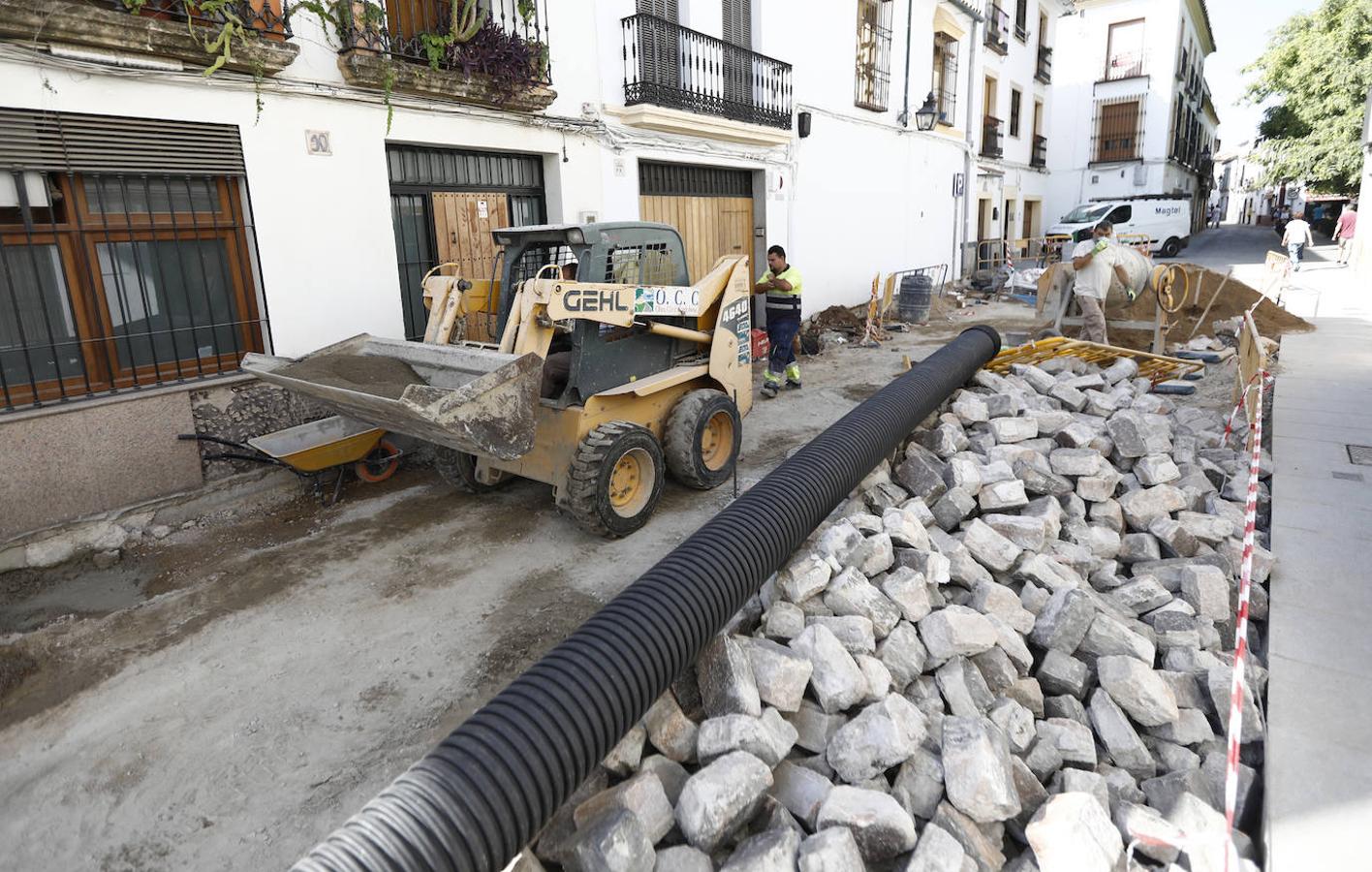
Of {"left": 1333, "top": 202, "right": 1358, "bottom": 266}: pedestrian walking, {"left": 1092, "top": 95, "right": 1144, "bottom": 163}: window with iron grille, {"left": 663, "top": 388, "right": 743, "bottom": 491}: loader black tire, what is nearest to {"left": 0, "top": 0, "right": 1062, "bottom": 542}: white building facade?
{"left": 663, "top": 388, "right": 743, "bottom": 491}: loader black tire

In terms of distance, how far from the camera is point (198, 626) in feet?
13.5

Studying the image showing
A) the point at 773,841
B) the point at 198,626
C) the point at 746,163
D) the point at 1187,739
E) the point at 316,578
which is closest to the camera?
the point at 773,841

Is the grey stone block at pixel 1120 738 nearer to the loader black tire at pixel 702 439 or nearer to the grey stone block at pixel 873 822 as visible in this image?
the grey stone block at pixel 873 822

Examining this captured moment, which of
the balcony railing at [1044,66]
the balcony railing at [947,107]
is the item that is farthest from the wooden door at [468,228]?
the balcony railing at [1044,66]

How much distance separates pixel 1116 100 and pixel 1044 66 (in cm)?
582

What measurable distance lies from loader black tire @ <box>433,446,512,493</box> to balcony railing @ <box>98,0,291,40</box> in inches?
131

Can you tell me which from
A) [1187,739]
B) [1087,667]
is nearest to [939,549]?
[1087,667]

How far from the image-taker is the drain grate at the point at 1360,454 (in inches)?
214

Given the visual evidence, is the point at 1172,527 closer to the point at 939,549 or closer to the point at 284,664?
the point at 939,549

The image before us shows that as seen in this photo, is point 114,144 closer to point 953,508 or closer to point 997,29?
point 953,508

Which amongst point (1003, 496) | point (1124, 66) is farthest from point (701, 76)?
point (1124, 66)

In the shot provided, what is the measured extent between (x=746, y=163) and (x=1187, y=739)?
31.6 ft

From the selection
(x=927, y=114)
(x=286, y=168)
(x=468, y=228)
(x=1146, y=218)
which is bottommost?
(x=468, y=228)

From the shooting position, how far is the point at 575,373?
483cm
